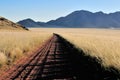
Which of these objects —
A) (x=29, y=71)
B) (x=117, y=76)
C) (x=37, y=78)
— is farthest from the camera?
(x=29, y=71)

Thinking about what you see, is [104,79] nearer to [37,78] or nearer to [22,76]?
[37,78]

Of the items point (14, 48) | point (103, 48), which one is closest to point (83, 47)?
point (103, 48)

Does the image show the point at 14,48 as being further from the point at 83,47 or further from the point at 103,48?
the point at 103,48

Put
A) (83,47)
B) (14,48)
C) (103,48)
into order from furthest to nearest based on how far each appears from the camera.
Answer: (14,48) < (83,47) < (103,48)

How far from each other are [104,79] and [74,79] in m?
1.47

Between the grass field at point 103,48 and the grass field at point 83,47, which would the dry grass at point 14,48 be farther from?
the grass field at point 103,48

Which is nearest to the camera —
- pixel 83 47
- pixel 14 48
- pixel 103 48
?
pixel 103 48

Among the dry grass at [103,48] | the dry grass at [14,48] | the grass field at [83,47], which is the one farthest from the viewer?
the dry grass at [14,48]

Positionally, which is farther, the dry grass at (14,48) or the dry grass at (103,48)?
the dry grass at (14,48)

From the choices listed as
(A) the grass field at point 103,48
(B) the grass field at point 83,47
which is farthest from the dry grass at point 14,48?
(A) the grass field at point 103,48

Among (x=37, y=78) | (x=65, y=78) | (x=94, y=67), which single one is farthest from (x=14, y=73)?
(x=94, y=67)

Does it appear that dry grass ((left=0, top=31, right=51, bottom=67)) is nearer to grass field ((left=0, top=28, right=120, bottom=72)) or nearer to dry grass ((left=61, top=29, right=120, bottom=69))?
grass field ((left=0, top=28, right=120, bottom=72))

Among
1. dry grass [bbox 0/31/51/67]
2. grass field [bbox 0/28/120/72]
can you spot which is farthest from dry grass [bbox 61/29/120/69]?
dry grass [bbox 0/31/51/67]

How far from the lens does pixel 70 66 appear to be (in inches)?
561
